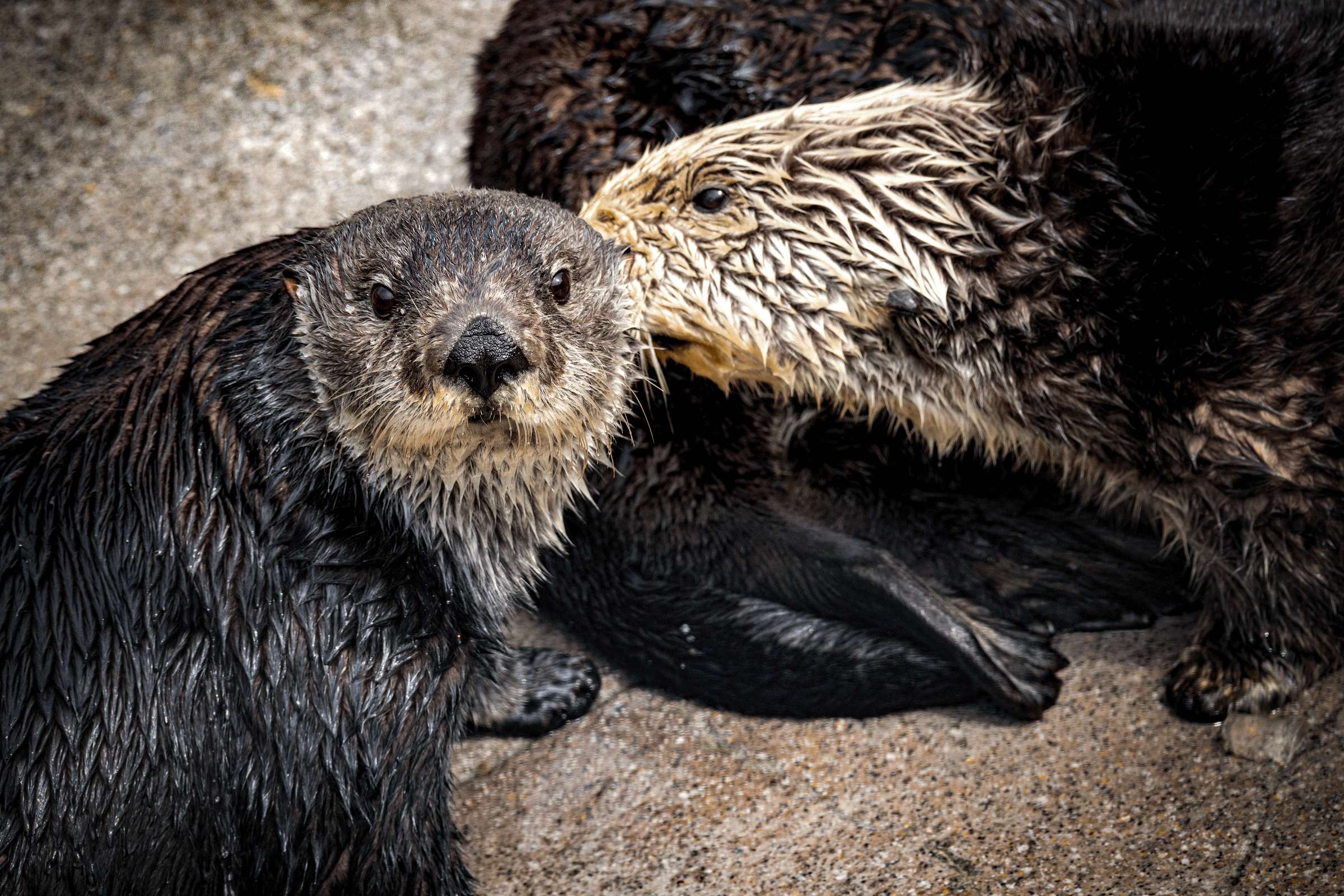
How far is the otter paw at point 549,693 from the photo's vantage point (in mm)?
3324

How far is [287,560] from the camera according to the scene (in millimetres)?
2596

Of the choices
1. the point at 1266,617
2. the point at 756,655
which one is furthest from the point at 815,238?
the point at 1266,617

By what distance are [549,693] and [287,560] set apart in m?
0.99

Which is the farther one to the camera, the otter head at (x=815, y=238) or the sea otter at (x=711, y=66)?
the sea otter at (x=711, y=66)

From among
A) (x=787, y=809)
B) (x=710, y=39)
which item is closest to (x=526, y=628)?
(x=787, y=809)

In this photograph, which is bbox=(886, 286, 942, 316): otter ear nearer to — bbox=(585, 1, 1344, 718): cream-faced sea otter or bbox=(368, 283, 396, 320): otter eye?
bbox=(585, 1, 1344, 718): cream-faced sea otter

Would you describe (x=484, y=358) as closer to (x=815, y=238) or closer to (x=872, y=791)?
(x=815, y=238)

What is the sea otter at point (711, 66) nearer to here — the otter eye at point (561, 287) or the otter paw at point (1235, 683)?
the otter eye at point (561, 287)

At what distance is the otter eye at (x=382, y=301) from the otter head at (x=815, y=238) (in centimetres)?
73

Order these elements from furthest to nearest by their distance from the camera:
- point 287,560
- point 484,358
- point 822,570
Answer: point 822,570 → point 287,560 → point 484,358

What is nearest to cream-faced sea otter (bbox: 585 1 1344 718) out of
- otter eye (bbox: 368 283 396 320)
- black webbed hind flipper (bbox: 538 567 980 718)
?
black webbed hind flipper (bbox: 538 567 980 718)

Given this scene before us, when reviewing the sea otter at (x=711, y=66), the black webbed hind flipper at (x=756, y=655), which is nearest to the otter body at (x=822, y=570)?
the black webbed hind flipper at (x=756, y=655)

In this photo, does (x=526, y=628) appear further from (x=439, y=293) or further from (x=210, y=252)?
(x=210, y=252)

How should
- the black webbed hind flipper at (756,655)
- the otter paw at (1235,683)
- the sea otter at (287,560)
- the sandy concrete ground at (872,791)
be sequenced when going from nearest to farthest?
the sea otter at (287,560) → the sandy concrete ground at (872,791) → the otter paw at (1235,683) → the black webbed hind flipper at (756,655)
